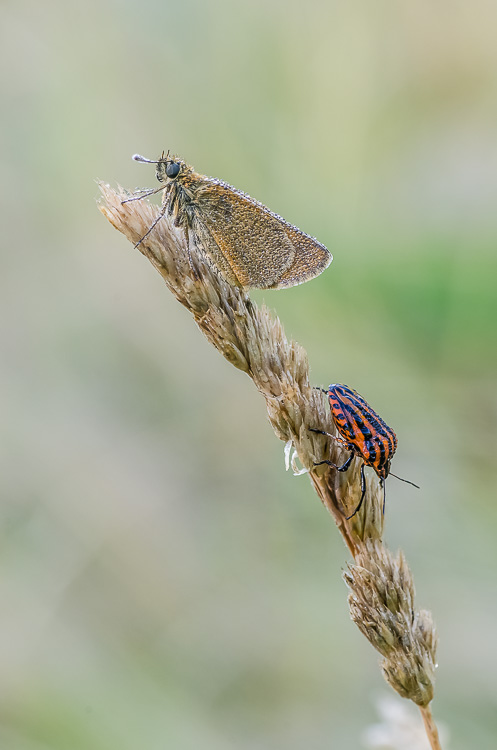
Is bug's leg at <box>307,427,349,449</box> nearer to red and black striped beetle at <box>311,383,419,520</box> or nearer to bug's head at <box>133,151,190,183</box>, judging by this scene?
red and black striped beetle at <box>311,383,419,520</box>

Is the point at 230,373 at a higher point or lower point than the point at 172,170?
higher

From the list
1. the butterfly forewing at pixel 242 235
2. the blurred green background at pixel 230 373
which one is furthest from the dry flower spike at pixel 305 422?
the blurred green background at pixel 230 373

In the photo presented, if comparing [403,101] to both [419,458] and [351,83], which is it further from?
[419,458]

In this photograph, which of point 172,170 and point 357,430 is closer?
point 357,430

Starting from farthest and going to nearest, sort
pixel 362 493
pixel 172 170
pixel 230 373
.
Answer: pixel 230 373
pixel 172 170
pixel 362 493

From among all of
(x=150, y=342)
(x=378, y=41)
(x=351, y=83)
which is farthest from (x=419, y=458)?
(x=378, y=41)

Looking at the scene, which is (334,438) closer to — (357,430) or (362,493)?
(357,430)

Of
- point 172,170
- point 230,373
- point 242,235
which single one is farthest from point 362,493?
point 230,373
